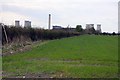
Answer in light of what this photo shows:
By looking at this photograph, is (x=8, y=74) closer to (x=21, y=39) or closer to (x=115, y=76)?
(x=115, y=76)

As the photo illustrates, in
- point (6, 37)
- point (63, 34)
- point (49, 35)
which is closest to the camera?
point (6, 37)

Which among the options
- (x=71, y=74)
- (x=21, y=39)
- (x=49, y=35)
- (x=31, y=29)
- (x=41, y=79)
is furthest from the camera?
(x=49, y=35)

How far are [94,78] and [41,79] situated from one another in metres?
2.00

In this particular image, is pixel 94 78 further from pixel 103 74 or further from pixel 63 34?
pixel 63 34

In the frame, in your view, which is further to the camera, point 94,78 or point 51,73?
point 51,73

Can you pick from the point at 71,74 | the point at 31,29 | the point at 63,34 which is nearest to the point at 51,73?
the point at 71,74

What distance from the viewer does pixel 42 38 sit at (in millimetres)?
58438

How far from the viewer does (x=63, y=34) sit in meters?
71.1

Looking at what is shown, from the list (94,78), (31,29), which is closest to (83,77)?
(94,78)

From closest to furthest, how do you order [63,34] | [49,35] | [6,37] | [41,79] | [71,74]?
[41,79] < [71,74] < [6,37] < [49,35] < [63,34]

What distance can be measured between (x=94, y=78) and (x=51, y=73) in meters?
2.17

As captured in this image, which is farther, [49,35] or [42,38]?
[49,35]

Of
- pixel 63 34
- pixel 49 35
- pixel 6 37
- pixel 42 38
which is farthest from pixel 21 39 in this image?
pixel 63 34

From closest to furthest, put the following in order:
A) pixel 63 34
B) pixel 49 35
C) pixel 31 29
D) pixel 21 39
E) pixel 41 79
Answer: pixel 41 79
pixel 21 39
pixel 31 29
pixel 49 35
pixel 63 34
